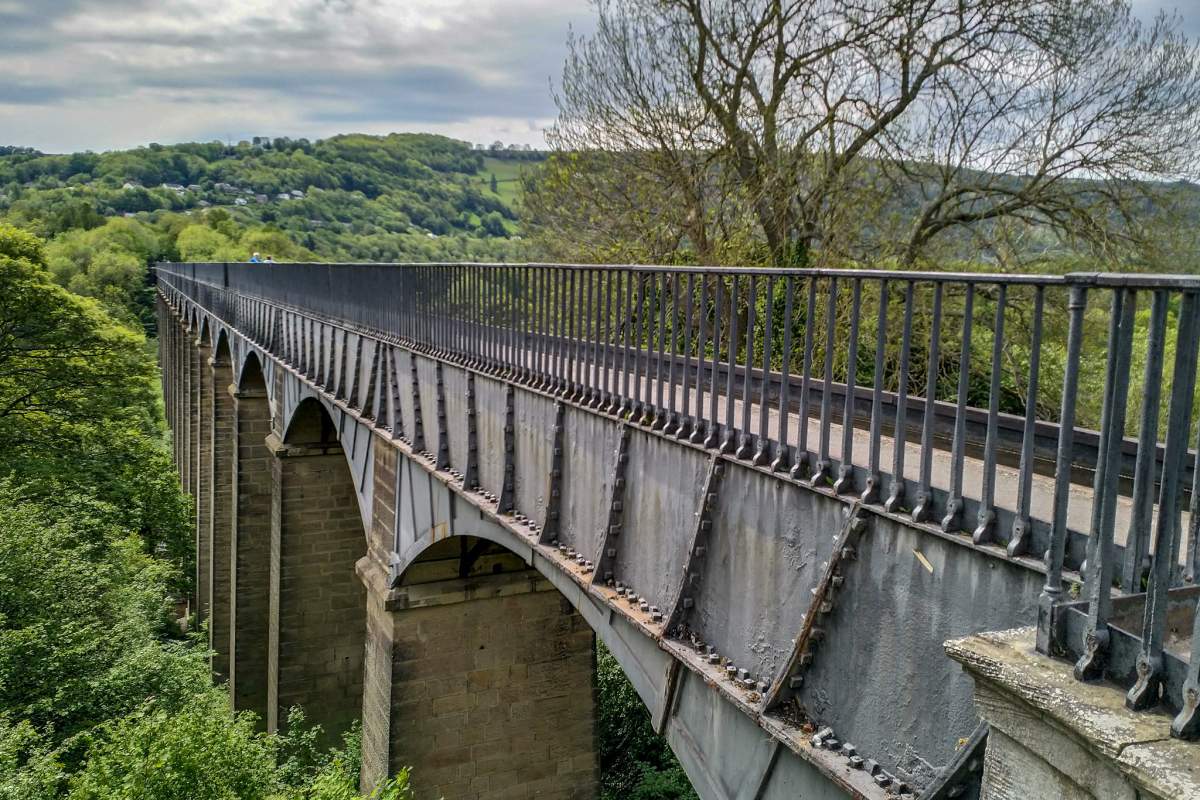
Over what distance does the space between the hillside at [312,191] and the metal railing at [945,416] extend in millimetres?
117268

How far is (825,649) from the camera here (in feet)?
12.9

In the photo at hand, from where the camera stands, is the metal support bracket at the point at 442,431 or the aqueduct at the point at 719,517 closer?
the aqueduct at the point at 719,517

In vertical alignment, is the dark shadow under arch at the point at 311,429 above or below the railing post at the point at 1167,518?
below

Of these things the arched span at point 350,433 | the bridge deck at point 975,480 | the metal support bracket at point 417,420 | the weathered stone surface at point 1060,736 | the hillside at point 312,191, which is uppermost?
the hillside at point 312,191

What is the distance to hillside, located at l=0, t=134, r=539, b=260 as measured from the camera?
139250 mm

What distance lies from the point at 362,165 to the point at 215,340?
16709cm

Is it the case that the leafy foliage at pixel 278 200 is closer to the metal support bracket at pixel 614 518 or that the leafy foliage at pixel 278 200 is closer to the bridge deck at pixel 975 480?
the metal support bracket at pixel 614 518

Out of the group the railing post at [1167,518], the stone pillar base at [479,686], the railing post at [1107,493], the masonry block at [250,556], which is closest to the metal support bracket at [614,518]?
the railing post at [1107,493]

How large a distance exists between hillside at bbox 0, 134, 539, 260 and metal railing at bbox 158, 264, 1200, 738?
117m

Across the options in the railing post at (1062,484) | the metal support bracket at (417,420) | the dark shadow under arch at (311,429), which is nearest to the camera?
the railing post at (1062,484)

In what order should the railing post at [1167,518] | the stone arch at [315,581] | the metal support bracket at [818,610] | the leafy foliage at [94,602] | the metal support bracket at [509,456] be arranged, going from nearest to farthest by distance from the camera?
the railing post at [1167,518]
the metal support bracket at [818,610]
the metal support bracket at [509,456]
the leafy foliage at [94,602]
the stone arch at [315,581]

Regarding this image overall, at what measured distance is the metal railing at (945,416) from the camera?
7.63 feet

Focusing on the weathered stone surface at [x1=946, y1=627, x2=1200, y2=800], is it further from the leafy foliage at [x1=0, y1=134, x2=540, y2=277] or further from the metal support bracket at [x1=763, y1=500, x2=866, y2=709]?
the leafy foliage at [x1=0, y1=134, x2=540, y2=277]

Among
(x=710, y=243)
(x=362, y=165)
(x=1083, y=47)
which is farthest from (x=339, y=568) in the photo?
(x=362, y=165)
